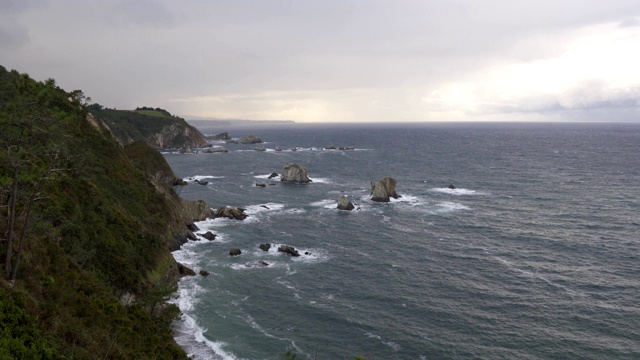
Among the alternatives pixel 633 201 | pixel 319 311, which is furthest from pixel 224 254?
pixel 633 201

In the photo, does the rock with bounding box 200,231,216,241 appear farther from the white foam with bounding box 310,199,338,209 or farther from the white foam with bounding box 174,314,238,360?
the white foam with bounding box 310,199,338,209

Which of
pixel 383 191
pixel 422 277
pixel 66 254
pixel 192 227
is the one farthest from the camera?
pixel 383 191

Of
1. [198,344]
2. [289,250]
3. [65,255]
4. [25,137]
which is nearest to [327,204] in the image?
[289,250]

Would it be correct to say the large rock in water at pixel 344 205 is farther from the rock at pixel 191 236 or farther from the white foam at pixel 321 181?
the white foam at pixel 321 181

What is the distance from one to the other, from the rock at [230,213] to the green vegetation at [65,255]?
26.2 metres

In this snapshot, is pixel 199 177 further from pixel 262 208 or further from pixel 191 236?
pixel 191 236

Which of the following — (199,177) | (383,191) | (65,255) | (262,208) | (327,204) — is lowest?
(262,208)

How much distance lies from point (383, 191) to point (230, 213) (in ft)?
133

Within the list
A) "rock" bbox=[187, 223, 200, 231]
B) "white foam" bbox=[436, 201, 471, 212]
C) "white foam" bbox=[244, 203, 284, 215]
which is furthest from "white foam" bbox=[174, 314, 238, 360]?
"white foam" bbox=[436, 201, 471, 212]

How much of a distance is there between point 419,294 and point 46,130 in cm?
4706

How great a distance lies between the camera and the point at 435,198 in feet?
371

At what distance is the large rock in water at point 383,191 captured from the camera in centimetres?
10812

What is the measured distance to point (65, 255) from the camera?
36688 mm

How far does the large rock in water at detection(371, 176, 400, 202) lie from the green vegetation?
58915 millimetres
